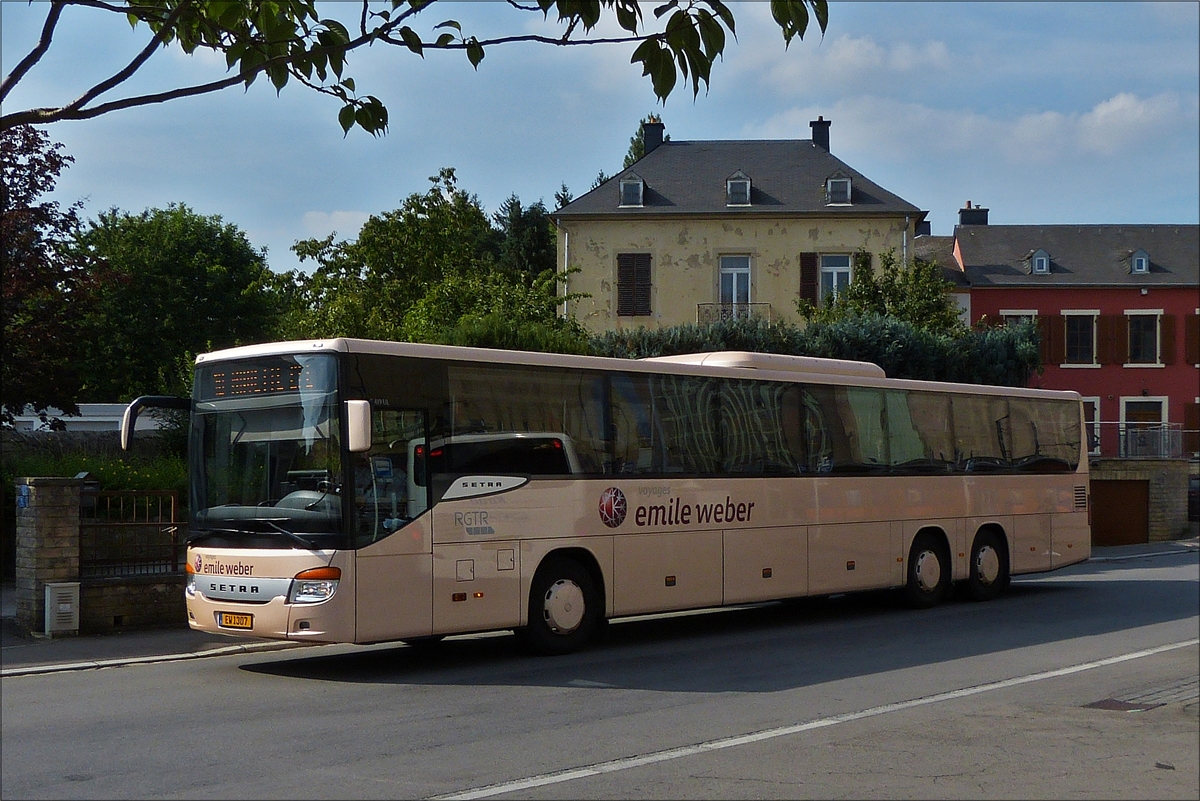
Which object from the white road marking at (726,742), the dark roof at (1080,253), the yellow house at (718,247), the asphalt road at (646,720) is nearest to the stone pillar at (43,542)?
the asphalt road at (646,720)

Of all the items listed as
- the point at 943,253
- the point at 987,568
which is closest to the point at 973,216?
the point at 943,253

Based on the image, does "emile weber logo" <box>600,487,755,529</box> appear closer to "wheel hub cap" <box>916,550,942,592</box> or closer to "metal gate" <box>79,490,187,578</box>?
"wheel hub cap" <box>916,550,942,592</box>

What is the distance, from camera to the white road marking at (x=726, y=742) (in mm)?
7391

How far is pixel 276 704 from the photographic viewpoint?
34.1 ft

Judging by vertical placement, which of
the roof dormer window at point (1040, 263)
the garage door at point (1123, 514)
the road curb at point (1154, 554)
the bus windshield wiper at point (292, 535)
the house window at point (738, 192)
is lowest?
the road curb at point (1154, 554)

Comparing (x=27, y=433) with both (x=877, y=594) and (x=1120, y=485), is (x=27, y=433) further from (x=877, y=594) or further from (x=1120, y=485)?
(x=1120, y=485)

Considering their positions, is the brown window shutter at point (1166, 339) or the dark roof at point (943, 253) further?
the dark roof at point (943, 253)

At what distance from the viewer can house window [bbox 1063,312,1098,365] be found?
2158 inches

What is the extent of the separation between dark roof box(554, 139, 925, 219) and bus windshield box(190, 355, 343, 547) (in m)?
33.5

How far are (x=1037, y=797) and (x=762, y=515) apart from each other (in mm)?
8832

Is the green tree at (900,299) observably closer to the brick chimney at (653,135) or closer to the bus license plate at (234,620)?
the brick chimney at (653,135)

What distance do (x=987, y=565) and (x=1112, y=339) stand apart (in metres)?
38.4

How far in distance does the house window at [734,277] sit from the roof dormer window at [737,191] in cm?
195

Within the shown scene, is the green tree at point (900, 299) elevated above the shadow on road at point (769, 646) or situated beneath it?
elevated above
